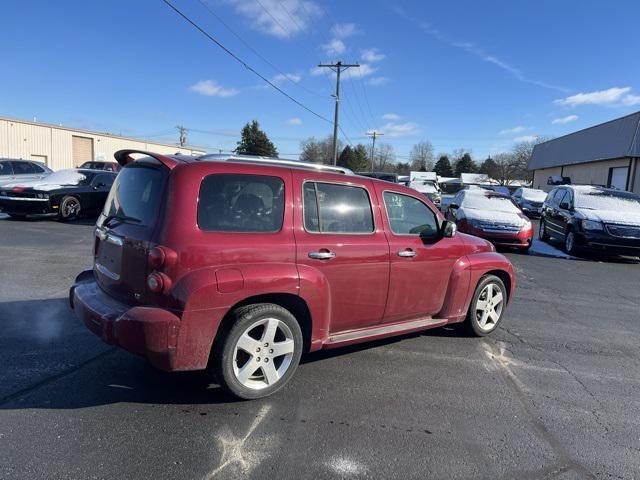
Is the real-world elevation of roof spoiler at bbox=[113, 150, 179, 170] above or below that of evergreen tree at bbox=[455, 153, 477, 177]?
below

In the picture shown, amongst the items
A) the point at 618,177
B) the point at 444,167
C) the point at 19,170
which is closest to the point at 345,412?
the point at 19,170

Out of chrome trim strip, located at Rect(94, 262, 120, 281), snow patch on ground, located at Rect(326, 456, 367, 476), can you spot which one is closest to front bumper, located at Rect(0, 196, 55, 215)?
chrome trim strip, located at Rect(94, 262, 120, 281)

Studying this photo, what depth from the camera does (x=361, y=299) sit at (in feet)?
13.3

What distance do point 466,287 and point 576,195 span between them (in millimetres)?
10076

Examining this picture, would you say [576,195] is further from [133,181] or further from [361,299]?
[133,181]

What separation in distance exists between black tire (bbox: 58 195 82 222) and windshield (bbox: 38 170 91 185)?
55cm

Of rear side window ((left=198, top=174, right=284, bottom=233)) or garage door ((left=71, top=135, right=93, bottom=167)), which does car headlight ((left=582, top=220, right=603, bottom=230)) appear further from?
garage door ((left=71, top=135, right=93, bottom=167))

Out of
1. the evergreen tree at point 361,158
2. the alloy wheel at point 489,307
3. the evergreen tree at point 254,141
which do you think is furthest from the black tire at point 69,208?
the evergreen tree at point 361,158

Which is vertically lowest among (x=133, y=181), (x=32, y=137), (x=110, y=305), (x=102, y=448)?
(x=102, y=448)

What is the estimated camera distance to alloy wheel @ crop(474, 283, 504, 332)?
5.23m

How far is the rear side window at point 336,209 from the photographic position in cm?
381

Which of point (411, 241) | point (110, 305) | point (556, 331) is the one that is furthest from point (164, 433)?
point (556, 331)

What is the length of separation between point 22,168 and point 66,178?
8.87 ft

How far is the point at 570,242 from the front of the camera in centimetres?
1229
